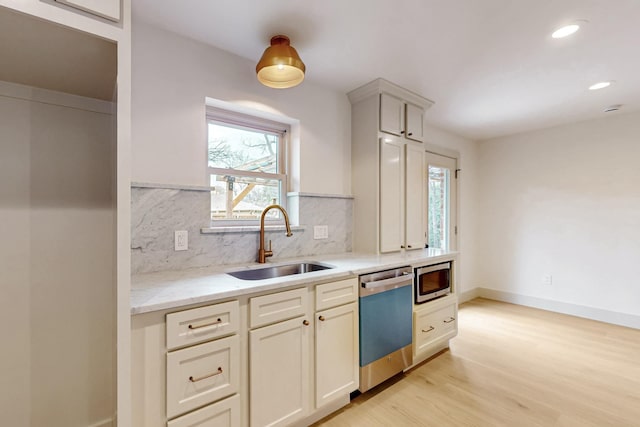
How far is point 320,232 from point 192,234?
3.56 feet

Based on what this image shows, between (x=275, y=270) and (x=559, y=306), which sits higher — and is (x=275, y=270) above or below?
above

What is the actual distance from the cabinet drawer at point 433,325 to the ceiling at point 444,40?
2.03 m

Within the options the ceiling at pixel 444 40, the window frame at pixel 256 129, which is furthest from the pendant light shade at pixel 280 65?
Result: the window frame at pixel 256 129

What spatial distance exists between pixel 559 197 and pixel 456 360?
276 cm

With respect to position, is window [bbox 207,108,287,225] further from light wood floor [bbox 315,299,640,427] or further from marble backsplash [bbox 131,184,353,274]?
light wood floor [bbox 315,299,640,427]

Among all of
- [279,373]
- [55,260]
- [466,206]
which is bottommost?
[279,373]

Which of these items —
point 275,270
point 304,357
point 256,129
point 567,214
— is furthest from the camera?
point 567,214

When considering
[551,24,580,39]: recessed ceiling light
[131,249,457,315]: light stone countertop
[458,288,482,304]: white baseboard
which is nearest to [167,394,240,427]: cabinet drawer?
[131,249,457,315]: light stone countertop

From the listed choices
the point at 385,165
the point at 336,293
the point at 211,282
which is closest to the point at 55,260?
the point at 211,282

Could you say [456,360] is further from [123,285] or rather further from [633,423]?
[123,285]

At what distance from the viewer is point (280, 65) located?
5.79 ft

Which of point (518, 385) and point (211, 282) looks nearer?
point (211, 282)

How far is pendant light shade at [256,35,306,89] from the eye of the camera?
176 cm

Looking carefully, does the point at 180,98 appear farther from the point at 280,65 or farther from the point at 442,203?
the point at 442,203
